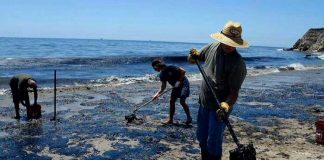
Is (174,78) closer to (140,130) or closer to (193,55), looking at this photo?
(140,130)

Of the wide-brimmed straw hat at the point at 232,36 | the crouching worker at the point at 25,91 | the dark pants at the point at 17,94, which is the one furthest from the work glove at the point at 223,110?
the dark pants at the point at 17,94

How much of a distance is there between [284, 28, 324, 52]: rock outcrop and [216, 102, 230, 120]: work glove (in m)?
85.4

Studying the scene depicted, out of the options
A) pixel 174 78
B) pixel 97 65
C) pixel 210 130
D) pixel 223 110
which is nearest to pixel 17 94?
pixel 174 78

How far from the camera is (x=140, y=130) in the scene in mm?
10086

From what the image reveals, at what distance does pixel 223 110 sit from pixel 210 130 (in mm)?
495

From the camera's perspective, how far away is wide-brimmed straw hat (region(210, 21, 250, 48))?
17.8 feet

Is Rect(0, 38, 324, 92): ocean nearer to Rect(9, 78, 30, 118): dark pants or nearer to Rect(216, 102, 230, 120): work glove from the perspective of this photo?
Rect(9, 78, 30, 118): dark pants

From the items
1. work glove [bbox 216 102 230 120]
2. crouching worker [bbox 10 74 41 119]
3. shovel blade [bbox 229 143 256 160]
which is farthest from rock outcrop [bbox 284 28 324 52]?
work glove [bbox 216 102 230 120]

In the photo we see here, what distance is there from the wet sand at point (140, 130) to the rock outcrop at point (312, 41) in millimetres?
76357

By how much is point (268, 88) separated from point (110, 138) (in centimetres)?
1202

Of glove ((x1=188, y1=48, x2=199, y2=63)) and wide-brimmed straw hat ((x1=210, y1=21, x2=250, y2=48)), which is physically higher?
wide-brimmed straw hat ((x1=210, y1=21, x2=250, y2=48))

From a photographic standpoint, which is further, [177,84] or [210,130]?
[177,84]

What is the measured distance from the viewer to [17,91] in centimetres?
1127

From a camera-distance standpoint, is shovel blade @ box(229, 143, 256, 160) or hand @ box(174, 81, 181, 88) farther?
hand @ box(174, 81, 181, 88)
